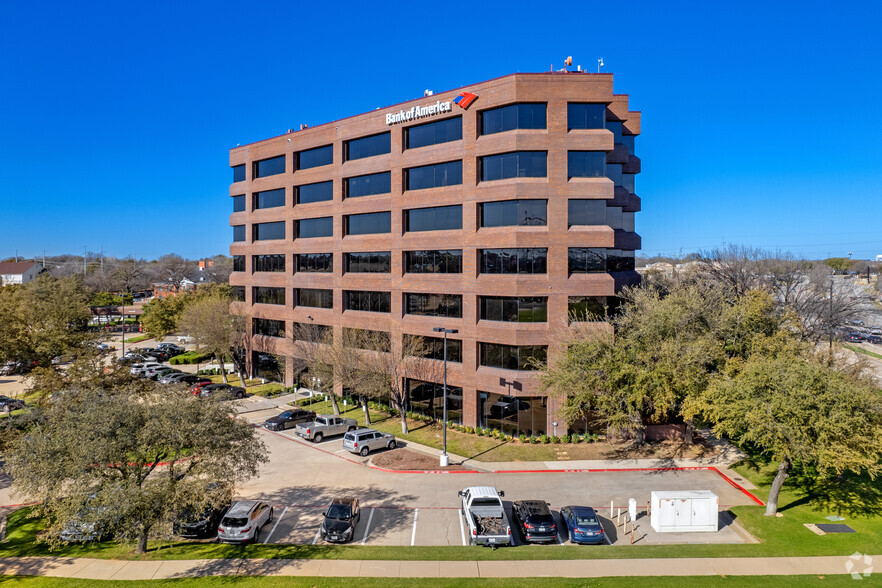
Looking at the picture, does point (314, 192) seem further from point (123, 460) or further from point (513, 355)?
point (123, 460)

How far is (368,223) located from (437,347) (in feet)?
43.4

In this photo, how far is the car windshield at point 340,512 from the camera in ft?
68.8

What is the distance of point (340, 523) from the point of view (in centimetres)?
2061

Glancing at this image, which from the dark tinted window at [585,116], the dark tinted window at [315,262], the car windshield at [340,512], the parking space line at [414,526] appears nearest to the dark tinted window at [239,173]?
the dark tinted window at [315,262]

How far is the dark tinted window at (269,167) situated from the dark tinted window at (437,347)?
81.6 feet

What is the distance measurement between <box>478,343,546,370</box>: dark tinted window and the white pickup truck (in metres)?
12.6

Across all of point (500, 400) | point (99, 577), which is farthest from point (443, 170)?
point (99, 577)

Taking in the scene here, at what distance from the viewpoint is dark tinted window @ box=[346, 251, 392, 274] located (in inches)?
1649

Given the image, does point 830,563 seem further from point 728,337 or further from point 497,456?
point 497,456

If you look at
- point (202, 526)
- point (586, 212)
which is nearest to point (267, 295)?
point (202, 526)

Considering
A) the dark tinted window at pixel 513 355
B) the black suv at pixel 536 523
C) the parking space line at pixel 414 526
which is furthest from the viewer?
the dark tinted window at pixel 513 355

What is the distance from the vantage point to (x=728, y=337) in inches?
1196

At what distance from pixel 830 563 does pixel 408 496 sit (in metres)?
18.1

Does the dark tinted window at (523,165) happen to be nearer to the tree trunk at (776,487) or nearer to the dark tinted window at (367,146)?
the dark tinted window at (367,146)
